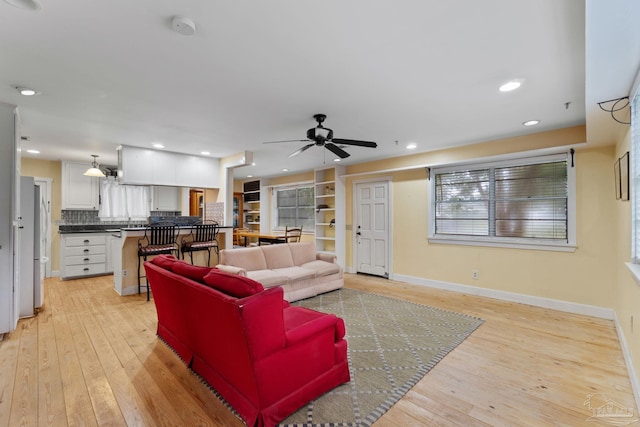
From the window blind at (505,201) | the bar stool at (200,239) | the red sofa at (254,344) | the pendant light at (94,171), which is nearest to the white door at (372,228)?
the window blind at (505,201)

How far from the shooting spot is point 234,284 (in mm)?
1794

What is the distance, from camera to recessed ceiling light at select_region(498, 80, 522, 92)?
8.21 ft

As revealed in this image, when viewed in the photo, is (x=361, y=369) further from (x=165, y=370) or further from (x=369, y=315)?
(x=165, y=370)

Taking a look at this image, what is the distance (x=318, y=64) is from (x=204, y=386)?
2564 millimetres

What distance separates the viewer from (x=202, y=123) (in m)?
3.68

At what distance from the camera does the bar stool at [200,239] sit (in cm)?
476

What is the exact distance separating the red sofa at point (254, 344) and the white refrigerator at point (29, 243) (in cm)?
253

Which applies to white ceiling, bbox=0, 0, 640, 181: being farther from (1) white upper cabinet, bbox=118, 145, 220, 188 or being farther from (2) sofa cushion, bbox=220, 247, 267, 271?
(2) sofa cushion, bbox=220, 247, 267, 271

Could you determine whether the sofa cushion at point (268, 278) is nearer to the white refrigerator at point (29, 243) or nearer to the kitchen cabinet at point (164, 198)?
the white refrigerator at point (29, 243)

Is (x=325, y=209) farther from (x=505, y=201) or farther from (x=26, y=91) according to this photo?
(x=26, y=91)

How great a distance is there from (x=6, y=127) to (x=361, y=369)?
13.7 ft

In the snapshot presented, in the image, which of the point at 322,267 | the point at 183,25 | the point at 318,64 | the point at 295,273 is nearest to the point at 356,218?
the point at 322,267

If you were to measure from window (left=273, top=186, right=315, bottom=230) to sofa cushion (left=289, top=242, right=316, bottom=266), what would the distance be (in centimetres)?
253

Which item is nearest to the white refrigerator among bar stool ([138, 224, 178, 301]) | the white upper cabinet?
bar stool ([138, 224, 178, 301])
